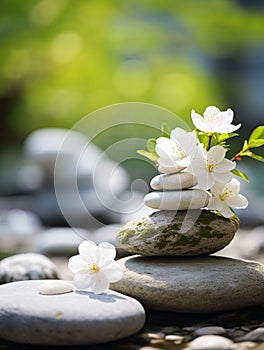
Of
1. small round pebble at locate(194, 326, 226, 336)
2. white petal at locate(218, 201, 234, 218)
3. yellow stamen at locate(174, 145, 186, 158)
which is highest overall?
yellow stamen at locate(174, 145, 186, 158)

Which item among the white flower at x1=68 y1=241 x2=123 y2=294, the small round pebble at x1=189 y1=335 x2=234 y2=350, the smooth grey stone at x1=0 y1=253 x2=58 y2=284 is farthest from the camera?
the smooth grey stone at x1=0 y1=253 x2=58 y2=284

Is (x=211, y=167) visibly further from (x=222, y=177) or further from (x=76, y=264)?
(x=76, y=264)

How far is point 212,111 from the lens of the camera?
144cm

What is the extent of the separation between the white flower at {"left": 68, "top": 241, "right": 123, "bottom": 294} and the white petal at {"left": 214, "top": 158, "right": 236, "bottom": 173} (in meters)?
0.31

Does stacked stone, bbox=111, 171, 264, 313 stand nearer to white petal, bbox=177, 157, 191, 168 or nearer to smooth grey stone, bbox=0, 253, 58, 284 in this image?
white petal, bbox=177, 157, 191, 168

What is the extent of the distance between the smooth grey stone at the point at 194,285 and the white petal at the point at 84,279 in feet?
0.37

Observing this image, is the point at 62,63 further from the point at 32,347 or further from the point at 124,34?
the point at 32,347

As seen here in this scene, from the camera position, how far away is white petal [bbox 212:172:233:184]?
143cm

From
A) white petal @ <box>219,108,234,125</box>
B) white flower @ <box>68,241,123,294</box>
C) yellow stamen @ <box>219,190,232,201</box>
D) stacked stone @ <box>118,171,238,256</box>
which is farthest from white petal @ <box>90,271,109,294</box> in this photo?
white petal @ <box>219,108,234,125</box>

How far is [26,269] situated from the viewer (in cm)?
183

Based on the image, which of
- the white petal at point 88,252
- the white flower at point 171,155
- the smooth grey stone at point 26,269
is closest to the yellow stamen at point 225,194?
the white flower at point 171,155

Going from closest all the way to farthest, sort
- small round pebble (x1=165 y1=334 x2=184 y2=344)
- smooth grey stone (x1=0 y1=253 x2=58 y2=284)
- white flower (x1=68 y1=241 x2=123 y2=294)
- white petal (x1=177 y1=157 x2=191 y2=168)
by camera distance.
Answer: small round pebble (x1=165 y1=334 x2=184 y2=344) < white flower (x1=68 y1=241 x2=123 y2=294) < white petal (x1=177 y1=157 x2=191 y2=168) < smooth grey stone (x1=0 y1=253 x2=58 y2=284)

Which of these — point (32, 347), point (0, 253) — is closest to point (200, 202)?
point (32, 347)

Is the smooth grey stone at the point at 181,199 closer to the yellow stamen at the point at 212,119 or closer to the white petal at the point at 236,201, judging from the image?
the white petal at the point at 236,201
